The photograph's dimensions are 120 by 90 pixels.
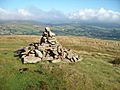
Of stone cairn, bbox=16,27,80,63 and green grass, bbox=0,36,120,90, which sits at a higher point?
stone cairn, bbox=16,27,80,63

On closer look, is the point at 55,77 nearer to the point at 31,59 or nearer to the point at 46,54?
the point at 31,59

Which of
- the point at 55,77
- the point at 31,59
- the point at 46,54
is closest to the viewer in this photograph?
the point at 55,77

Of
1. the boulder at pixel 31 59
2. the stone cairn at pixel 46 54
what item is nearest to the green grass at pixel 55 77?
the boulder at pixel 31 59

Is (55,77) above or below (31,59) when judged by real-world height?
below

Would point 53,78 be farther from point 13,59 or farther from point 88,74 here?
point 13,59

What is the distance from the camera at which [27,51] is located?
42.0m

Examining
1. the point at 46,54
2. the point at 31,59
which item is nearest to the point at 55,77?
the point at 31,59

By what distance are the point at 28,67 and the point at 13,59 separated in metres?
5.13

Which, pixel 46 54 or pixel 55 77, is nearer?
pixel 55 77

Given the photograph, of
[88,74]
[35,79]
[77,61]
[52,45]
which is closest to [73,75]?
[88,74]

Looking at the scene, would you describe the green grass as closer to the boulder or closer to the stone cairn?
the boulder

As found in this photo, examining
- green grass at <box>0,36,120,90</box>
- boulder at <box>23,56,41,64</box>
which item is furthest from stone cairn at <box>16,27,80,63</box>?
green grass at <box>0,36,120,90</box>

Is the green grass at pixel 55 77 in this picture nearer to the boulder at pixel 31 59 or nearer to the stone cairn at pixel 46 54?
the boulder at pixel 31 59

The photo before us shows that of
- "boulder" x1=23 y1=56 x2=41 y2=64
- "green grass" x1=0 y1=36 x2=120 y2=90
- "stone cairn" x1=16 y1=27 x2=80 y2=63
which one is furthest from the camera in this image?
"stone cairn" x1=16 y1=27 x2=80 y2=63
